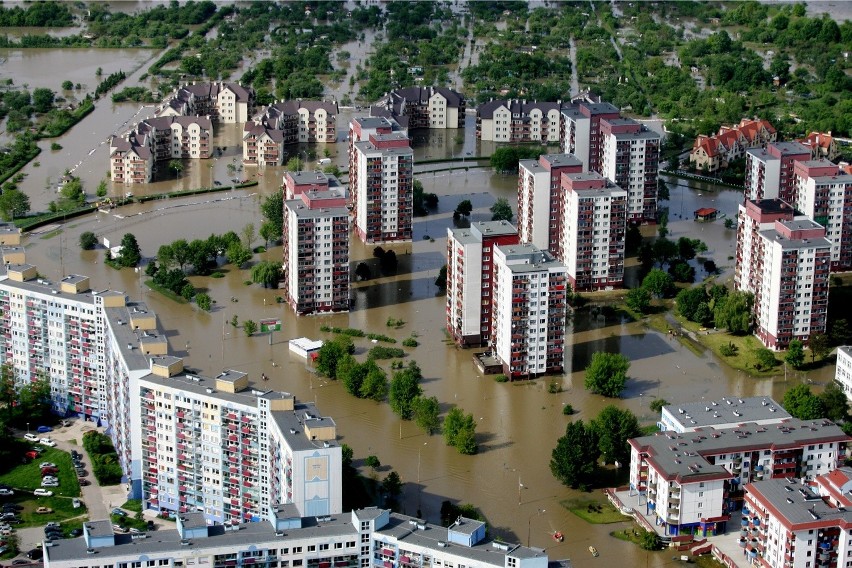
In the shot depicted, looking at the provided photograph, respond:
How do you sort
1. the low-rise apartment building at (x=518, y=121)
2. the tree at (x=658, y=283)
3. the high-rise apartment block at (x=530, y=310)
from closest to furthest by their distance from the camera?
the high-rise apartment block at (x=530, y=310), the tree at (x=658, y=283), the low-rise apartment building at (x=518, y=121)

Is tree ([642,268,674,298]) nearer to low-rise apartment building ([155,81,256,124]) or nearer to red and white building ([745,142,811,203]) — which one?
red and white building ([745,142,811,203])

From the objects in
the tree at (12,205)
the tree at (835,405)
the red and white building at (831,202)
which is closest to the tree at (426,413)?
the tree at (835,405)

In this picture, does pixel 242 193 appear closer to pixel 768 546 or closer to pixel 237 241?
pixel 237 241

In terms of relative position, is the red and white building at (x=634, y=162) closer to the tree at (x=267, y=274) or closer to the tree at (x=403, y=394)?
the tree at (x=267, y=274)

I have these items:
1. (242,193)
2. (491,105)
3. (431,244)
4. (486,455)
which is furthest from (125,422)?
(491,105)

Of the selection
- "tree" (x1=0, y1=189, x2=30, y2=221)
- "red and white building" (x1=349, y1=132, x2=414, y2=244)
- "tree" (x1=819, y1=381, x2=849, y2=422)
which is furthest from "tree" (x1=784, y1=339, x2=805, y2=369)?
"tree" (x1=0, y1=189, x2=30, y2=221)

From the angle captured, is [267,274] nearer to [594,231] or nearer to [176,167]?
[594,231]
